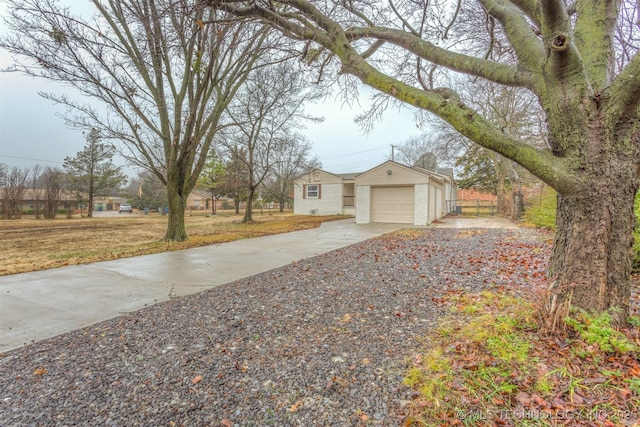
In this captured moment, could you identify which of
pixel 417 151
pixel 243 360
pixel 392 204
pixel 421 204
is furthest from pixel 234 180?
pixel 417 151

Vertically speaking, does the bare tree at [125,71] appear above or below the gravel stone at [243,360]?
above

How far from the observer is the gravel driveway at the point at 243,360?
69.7 inches

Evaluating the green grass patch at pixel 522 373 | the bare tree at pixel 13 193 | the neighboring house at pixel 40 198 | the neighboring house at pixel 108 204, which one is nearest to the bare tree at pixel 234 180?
the neighboring house at pixel 40 198

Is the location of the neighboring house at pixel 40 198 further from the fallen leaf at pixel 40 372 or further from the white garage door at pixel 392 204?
the fallen leaf at pixel 40 372

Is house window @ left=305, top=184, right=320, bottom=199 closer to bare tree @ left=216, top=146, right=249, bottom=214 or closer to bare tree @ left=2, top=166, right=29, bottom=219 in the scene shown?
bare tree @ left=216, top=146, right=249, bottom=214

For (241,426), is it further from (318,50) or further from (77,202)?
(77,202)

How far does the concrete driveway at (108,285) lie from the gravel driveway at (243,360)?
388 millimetres

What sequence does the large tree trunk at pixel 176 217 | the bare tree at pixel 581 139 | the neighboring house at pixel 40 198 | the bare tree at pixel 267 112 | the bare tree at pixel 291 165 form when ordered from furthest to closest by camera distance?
the neighboring house at pixel 40 198 → the bare tree at pixel 291 165 → the bare tree at pixel 267 112 → the large tree trunk at pixel 176 217 → the bare tree at pixel 581 139

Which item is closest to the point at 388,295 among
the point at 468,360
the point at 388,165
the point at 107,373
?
the point at 468,360

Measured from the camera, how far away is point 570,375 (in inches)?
71.4

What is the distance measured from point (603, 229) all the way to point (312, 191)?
23.5 metres

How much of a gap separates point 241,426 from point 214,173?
2434 cm

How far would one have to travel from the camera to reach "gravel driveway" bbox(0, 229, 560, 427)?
1.77 m

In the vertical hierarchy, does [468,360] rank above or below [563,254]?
below
